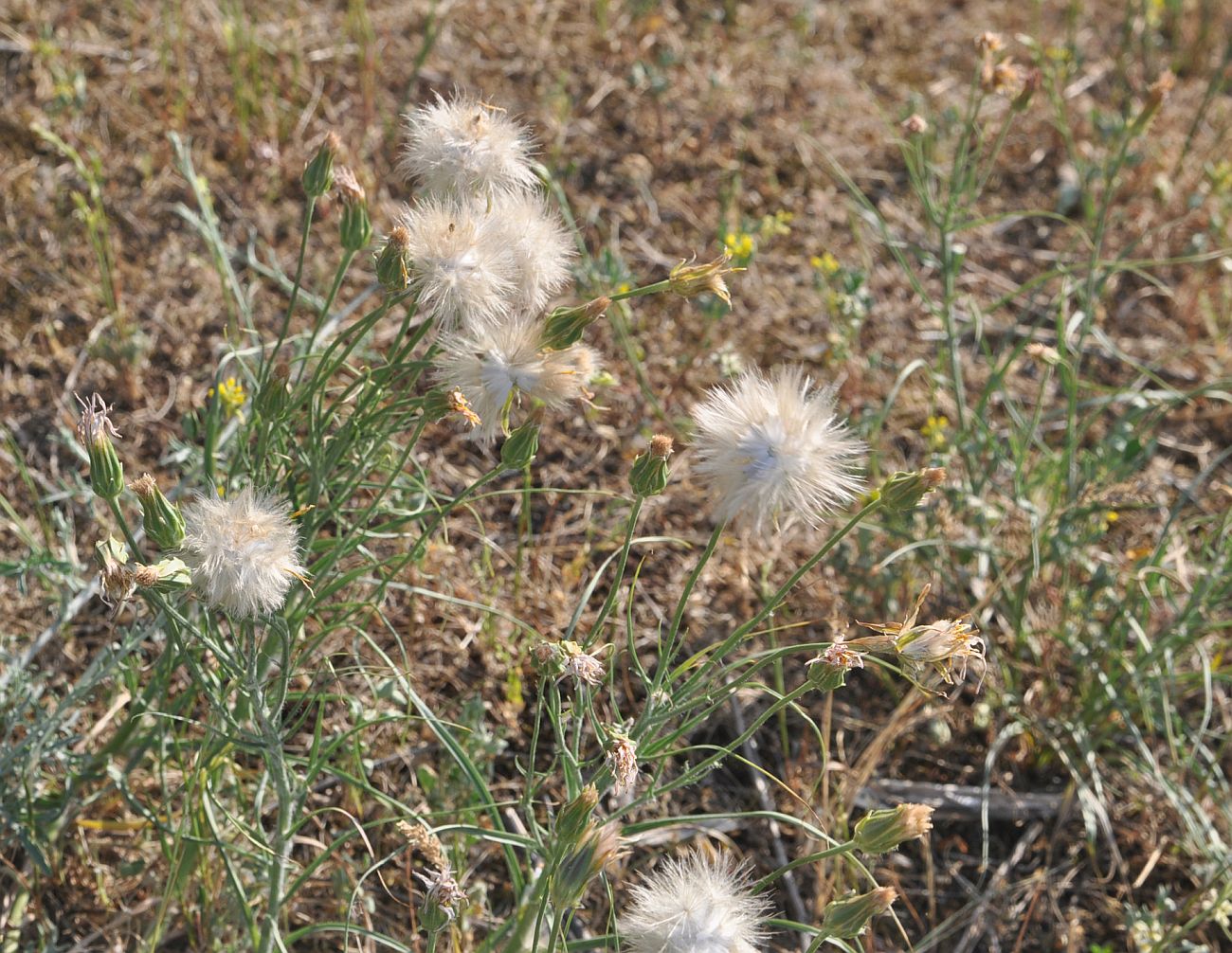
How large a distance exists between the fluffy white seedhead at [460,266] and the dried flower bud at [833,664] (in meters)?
0.62

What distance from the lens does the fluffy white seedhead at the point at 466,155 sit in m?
1.71

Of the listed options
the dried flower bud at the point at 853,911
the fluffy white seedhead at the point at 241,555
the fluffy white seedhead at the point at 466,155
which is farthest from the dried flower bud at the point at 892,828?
the fluffy white seedhead at the point at 466,155

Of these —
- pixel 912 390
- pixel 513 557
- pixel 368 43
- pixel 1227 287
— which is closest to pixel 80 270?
pixel 368 43

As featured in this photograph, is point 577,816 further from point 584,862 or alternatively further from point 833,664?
point 833,664

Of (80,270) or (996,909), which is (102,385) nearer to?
(80,270)

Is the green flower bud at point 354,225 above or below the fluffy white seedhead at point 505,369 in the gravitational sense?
above

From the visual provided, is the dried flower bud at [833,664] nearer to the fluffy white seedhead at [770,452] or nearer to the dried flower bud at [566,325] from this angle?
the fluffy white seedhead at [770,452]

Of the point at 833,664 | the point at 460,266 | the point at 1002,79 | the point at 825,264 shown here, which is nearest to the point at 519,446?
the point at 460,266

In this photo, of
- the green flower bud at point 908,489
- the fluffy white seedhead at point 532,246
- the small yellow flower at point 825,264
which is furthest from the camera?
the small yellow flower at point 825,264

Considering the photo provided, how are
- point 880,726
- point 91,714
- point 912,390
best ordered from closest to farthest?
point 91,714, point 880,726, point 912,390

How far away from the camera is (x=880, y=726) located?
2.50m

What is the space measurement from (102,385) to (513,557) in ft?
3.46

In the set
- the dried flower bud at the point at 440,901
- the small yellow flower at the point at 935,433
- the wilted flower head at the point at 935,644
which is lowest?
the dried flower bud at the point at 440,901

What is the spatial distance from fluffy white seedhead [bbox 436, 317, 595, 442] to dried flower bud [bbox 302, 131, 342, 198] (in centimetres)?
32
